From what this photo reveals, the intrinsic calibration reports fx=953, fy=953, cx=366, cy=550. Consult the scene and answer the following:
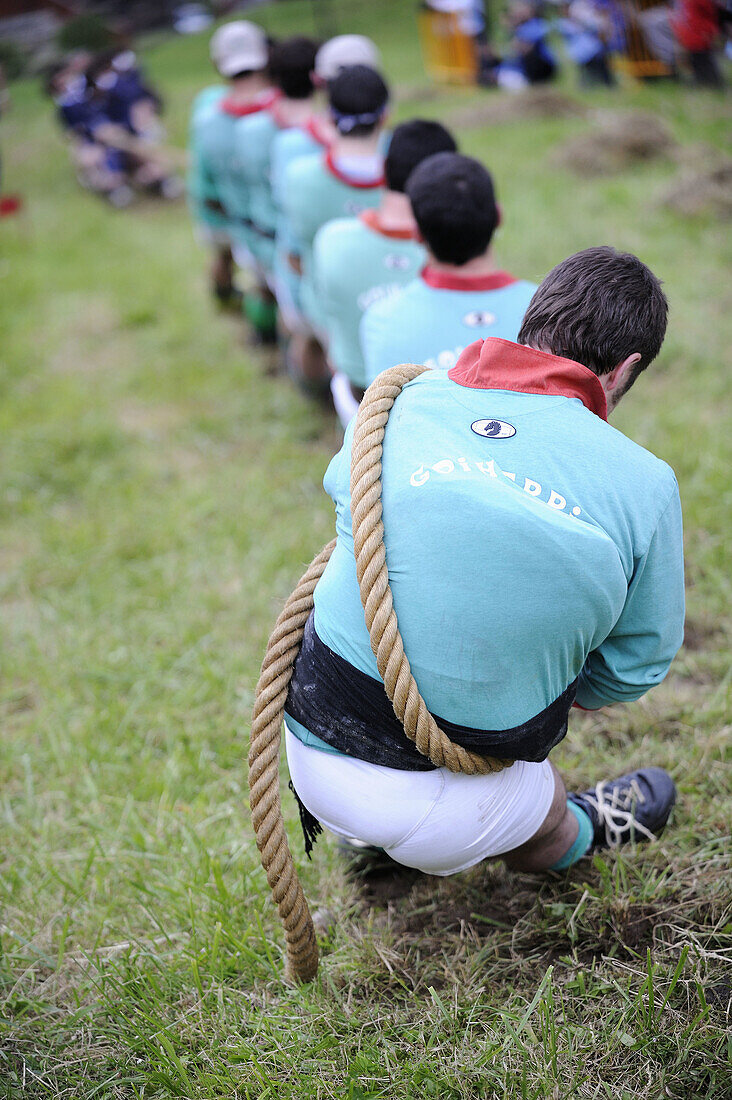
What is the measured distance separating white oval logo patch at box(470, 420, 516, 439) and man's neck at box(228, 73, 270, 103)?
425 centimetres

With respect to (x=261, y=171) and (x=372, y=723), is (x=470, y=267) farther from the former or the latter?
(x=261, y=171)

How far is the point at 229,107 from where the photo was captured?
5.01 meters

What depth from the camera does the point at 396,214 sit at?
3004 millimetres

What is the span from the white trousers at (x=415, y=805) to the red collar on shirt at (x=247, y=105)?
4.16 m

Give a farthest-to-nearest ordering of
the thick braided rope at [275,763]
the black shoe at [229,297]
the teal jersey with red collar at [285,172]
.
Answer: the black shoe at [229,297]
the teal jersey with red collar at [285,172]
the thick braided rope at [275,763]

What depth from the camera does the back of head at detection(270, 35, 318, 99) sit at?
430 cm

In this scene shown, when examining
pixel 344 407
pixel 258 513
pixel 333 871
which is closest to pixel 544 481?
pixel 333 871

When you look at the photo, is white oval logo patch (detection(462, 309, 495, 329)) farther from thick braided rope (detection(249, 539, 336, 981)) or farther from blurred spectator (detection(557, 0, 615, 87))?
blurred spectator (detection(557, 0, 615, 87))

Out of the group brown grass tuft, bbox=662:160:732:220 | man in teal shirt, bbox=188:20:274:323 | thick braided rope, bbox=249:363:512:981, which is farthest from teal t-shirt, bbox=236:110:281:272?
thick braided rope, bbox=249:363:512:981

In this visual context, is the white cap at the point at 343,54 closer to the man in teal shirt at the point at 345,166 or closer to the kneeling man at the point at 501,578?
the man in teal shirt at the point at 345,166

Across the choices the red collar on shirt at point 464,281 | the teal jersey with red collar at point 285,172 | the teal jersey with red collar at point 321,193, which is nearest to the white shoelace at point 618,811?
the red collar on shirt at point 464,281

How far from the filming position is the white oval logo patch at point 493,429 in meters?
1.43

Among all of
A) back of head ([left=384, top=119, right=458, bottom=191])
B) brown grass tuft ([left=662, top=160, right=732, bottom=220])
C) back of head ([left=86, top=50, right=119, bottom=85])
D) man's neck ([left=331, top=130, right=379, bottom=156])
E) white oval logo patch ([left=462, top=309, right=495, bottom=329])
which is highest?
back of head ([left=384, top=119, right=458, bottom=191])

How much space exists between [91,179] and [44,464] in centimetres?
691
